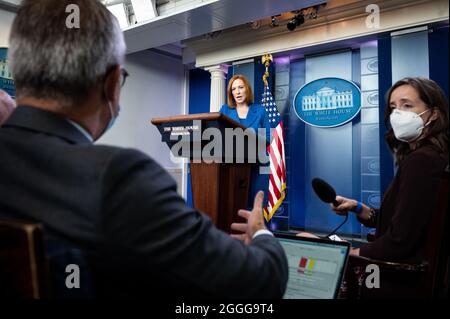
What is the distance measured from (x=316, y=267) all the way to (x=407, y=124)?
27.5 inches

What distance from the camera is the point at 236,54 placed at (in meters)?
4.96

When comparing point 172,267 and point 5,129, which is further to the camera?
point 5,129

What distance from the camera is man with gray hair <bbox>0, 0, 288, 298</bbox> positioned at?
1.91 feet

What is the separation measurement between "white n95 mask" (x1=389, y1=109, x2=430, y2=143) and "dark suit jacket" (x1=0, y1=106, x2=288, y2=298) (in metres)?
0.91

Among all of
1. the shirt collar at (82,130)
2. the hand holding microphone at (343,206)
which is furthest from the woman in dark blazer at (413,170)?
the shirt collar at (82,130)

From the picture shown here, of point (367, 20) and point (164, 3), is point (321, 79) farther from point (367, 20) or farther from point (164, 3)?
point (164, 3)

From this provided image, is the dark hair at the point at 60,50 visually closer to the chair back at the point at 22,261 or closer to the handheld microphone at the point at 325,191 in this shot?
the chair back at the point at 22,261

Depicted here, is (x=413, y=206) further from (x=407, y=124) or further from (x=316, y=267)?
(x=316, y=267)

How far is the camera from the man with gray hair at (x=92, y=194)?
58cm

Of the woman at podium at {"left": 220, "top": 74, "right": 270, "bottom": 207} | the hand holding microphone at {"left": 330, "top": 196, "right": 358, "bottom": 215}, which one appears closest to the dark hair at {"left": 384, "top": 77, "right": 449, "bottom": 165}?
the hand holding microphone at {"left": 330, "top": 196, "right": 358, "bottom": 215}

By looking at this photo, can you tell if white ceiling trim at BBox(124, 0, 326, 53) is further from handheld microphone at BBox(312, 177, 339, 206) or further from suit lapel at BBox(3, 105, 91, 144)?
suit lapel at BBox(3, 105, 91, 144)

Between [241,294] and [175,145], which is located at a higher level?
[175,145]

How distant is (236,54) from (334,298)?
4.45 meters

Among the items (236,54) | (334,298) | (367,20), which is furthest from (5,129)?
(236,54)
